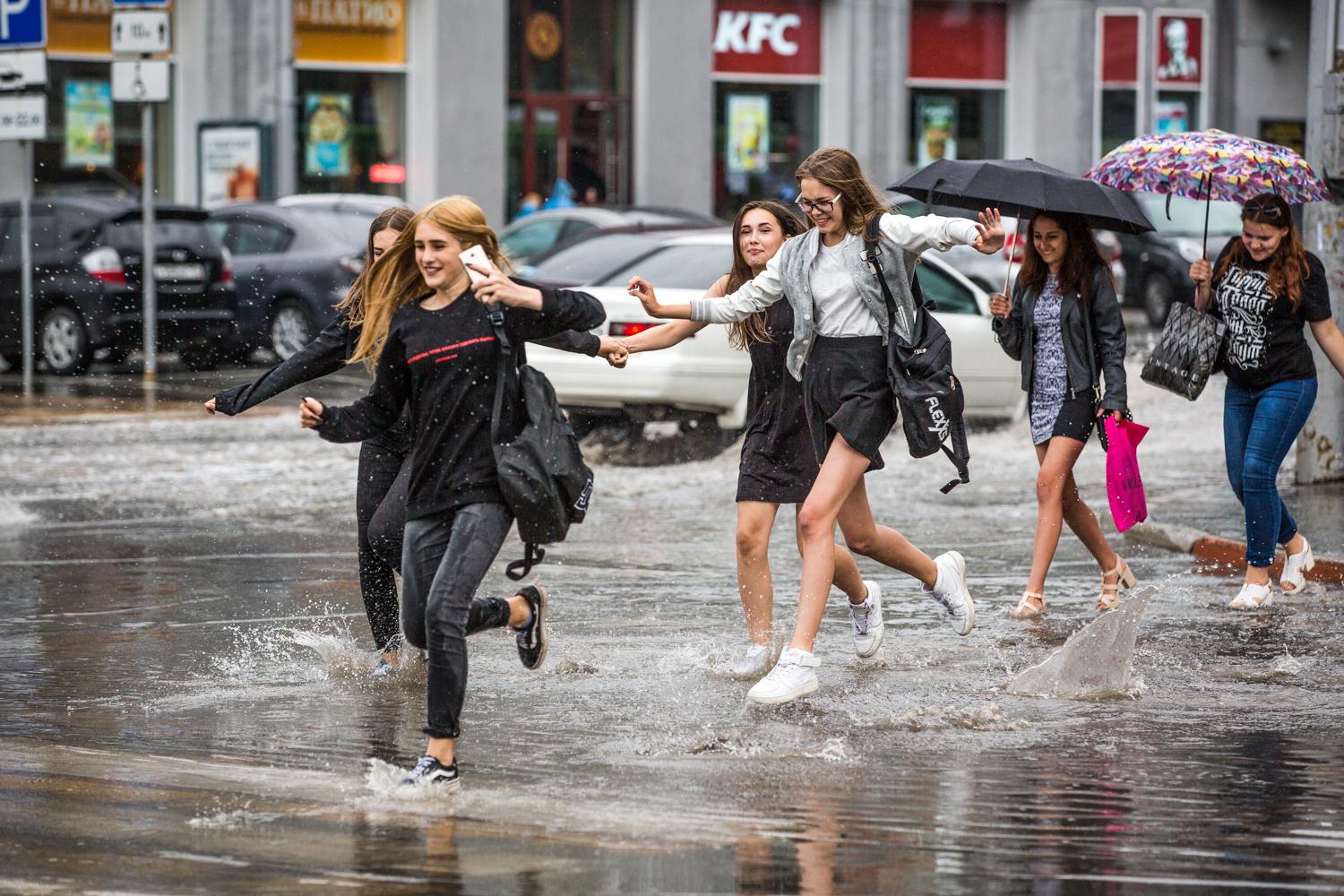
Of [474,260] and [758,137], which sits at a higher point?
[758,137]

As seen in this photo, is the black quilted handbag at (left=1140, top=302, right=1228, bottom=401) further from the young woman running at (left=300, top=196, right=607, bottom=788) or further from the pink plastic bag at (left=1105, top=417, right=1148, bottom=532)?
the young woman running at (left=300, top=196, right=607, bottom=788)

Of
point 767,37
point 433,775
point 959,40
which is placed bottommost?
point 433,775

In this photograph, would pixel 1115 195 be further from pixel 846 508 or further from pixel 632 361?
pixel 632 361

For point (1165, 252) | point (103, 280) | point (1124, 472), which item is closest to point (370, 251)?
point (1124, 472)

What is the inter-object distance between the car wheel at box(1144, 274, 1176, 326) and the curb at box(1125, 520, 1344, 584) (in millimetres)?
18026

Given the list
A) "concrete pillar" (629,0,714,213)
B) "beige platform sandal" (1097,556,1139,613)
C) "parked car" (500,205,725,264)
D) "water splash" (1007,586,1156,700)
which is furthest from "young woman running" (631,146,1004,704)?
"concrete pillar" (629,0,714,213)

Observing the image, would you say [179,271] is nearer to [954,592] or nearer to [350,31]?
[350,31]

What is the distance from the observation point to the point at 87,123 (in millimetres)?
30750

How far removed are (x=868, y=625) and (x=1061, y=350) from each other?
1.77 metres

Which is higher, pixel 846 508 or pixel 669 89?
pixel 669 89

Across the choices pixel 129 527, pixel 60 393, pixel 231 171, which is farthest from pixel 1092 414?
pixel 231 171

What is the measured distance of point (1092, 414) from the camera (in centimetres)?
913

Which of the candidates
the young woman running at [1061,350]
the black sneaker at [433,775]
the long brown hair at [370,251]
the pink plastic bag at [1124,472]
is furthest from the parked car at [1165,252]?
the black sneaker at [433,775]

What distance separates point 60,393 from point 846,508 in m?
13.7
